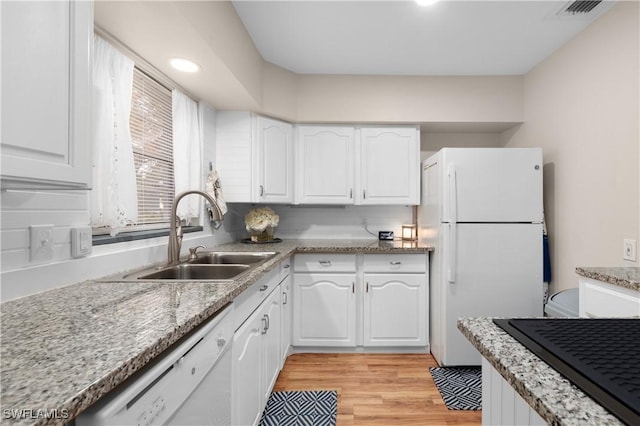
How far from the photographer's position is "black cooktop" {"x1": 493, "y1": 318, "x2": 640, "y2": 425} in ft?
1.41

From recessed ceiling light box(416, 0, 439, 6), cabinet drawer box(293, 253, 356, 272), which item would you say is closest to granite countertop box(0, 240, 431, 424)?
cabinet drawer box(293, 253, 356, 272)

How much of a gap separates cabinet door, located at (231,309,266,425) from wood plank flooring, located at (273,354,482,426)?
1.86ft

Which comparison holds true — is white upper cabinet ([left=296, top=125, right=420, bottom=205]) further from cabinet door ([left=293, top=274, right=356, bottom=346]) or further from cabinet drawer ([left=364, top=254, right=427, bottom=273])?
cabinet door ([left=293, top=274, right=356, bottom=346])

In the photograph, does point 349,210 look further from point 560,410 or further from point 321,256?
point 560,410

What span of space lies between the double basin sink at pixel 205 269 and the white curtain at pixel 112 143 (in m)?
0.26

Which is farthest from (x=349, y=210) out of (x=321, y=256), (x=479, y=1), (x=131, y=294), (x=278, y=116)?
(x=131, y=294)

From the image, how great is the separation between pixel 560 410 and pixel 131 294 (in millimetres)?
1171

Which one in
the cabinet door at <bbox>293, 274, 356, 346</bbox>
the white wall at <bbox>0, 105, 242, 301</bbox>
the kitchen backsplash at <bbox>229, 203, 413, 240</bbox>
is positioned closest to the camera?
the white wall at <bbox>0, 105, 242, 301</bbox>

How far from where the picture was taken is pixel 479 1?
186 centimetres

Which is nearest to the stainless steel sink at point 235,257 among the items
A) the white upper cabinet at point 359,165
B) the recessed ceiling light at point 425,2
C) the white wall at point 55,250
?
the white wall at point 55,250

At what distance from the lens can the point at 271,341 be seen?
6.28 ft

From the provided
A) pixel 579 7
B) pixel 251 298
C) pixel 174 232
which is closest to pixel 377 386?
pixel 251 298

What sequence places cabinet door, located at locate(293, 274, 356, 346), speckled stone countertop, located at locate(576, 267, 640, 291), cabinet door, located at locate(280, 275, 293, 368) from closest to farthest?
speckled stone countertop, located at locate(576, 267, 640, 291) → cabinet door, located at locate(280, 275, 293, 368) → cabinet door, located at locate(293, 274, 356, 346)

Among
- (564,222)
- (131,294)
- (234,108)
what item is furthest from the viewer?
(234,108)
